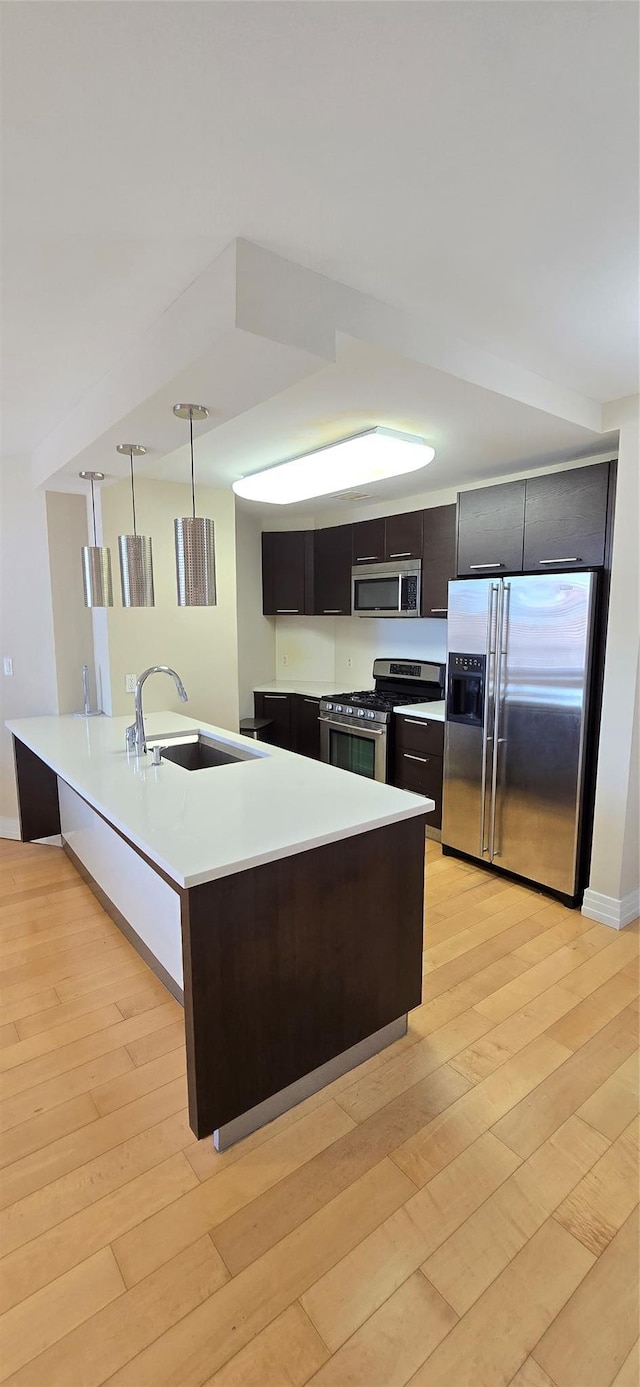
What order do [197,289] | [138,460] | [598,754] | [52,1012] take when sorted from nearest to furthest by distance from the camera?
[197,289] < [52,1012] < [138,460] < [598,754]

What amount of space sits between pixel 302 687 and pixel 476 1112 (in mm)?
3609

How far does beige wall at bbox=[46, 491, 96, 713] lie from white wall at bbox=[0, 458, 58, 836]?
4 cm

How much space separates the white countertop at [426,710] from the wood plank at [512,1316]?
2525 millimetres

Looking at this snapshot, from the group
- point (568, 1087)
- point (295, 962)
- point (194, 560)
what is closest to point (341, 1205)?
point (295, 962)

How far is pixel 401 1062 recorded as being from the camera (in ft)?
6.42

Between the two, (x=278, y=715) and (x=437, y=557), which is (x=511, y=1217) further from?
(x=278, y=715)

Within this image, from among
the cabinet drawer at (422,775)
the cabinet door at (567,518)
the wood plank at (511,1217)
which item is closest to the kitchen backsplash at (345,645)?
the cabinet drawer at (422,775)

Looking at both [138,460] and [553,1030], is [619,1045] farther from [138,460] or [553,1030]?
[138,460]

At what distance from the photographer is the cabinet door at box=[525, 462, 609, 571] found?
2.69 metres

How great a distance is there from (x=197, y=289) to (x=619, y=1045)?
2.74 meters

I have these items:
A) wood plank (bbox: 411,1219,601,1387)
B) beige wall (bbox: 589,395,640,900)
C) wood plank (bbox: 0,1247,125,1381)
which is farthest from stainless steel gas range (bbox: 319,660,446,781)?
wood plank (bbox: 0,1247,125,1381)

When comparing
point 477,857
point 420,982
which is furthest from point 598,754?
point 420,982

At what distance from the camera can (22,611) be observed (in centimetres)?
367

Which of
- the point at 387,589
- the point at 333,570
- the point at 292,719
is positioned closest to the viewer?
the point at 387,589
